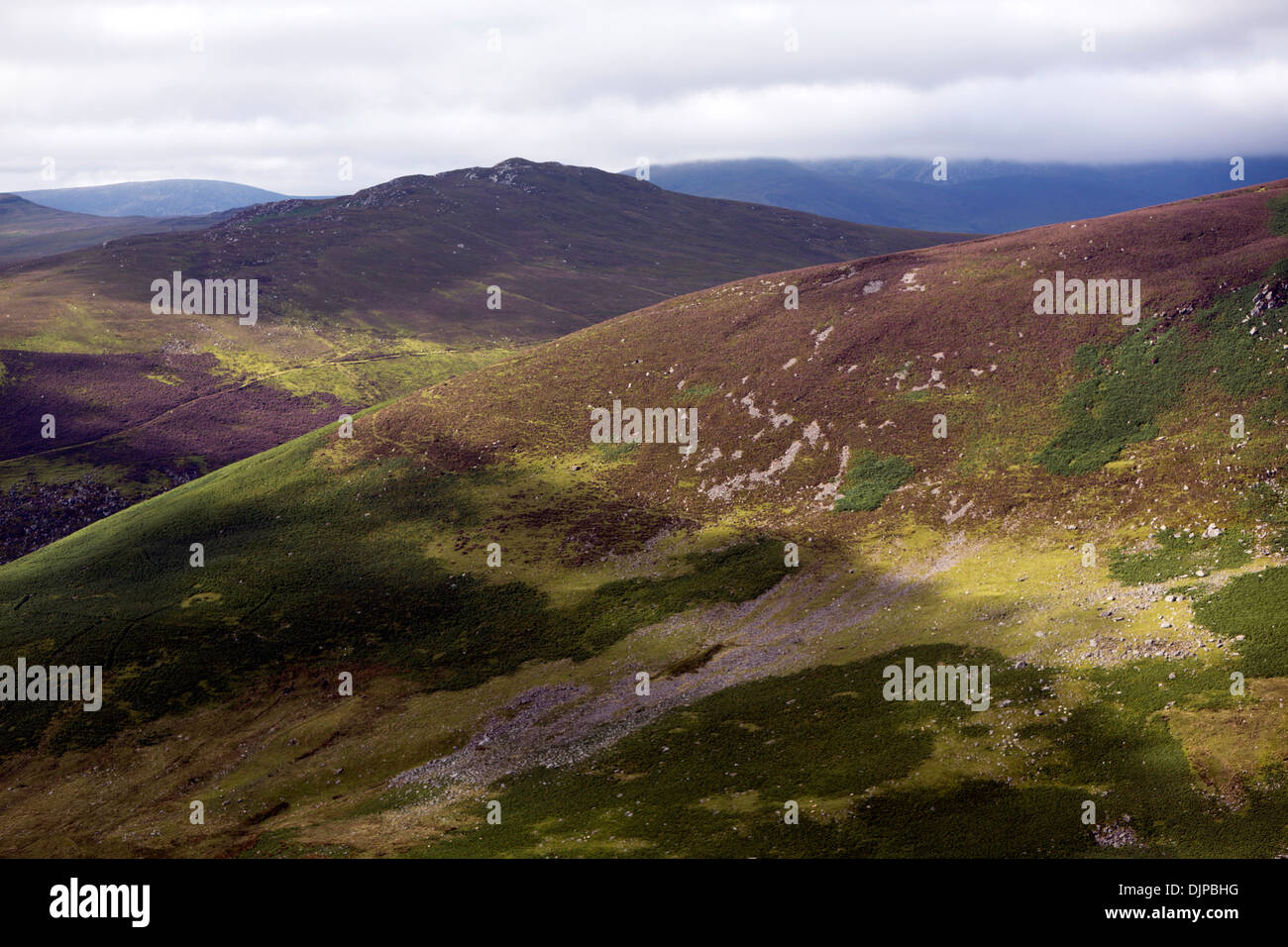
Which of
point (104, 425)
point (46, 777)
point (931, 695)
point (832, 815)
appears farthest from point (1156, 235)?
point (104, 425)

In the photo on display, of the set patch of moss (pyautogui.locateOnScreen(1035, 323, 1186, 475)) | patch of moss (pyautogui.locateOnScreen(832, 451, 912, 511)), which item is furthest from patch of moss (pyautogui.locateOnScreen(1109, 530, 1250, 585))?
patch of moss (pyautogui.locateOnScreen(832, 451, 912, 511))

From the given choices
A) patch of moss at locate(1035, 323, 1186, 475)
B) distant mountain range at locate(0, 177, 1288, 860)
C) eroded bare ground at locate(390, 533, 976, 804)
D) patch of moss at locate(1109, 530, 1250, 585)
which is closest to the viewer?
distant mountain range at locate(0, 177, 1288, 860)

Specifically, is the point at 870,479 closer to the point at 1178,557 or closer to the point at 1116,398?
the point at 1116,398

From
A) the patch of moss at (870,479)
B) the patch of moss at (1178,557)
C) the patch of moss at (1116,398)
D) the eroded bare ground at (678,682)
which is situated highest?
the patch of moss at (1116,398)

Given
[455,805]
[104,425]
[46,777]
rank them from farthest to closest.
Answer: [104,425], [46,777], [455,805]

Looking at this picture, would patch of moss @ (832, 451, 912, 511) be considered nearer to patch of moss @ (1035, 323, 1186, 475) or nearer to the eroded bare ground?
the eroded bare ground

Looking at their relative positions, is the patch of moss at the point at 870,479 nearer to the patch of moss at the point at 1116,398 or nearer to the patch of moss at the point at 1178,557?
the patch of moss at the point at 1116,398

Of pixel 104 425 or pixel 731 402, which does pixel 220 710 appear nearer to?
pixel 731 402

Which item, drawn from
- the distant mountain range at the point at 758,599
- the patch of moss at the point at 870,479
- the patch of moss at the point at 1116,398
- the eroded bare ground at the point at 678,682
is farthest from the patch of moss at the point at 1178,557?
the patch of moss at the point at 870,479
